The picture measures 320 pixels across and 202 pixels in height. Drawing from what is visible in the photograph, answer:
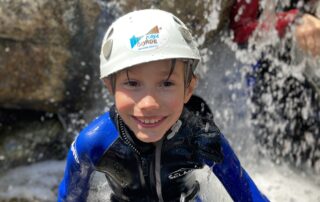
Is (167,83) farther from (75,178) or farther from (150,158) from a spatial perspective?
(75,178)

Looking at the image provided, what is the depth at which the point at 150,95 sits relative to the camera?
1.88 m

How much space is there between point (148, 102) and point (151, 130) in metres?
0.19

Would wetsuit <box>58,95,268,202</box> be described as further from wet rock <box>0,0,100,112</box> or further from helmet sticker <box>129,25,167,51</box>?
wet rock <box>0,0,100,112</box>

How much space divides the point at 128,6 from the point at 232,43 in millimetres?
1160

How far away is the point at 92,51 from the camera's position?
13.5 feet

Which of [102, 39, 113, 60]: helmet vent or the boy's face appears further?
[102, 39, 113, 60]: helmet vent

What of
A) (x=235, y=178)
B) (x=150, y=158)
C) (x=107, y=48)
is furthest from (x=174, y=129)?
(x=107, y=48)

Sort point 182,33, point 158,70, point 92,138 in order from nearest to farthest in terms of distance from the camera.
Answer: point 158,70 → point 182,33 → point 92,138

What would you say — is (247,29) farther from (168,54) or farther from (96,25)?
(168,54)

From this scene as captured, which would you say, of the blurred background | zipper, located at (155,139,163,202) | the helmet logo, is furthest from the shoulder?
the blurred background

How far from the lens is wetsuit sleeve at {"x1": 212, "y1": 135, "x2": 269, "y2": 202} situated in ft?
7.86

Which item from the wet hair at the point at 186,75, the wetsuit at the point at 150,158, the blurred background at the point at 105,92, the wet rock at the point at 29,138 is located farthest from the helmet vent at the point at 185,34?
the wet rock at the point at 29,138

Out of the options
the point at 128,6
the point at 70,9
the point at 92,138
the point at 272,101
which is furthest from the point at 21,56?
the point at 272,101

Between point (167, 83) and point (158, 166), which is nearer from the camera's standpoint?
point (167, 83)
